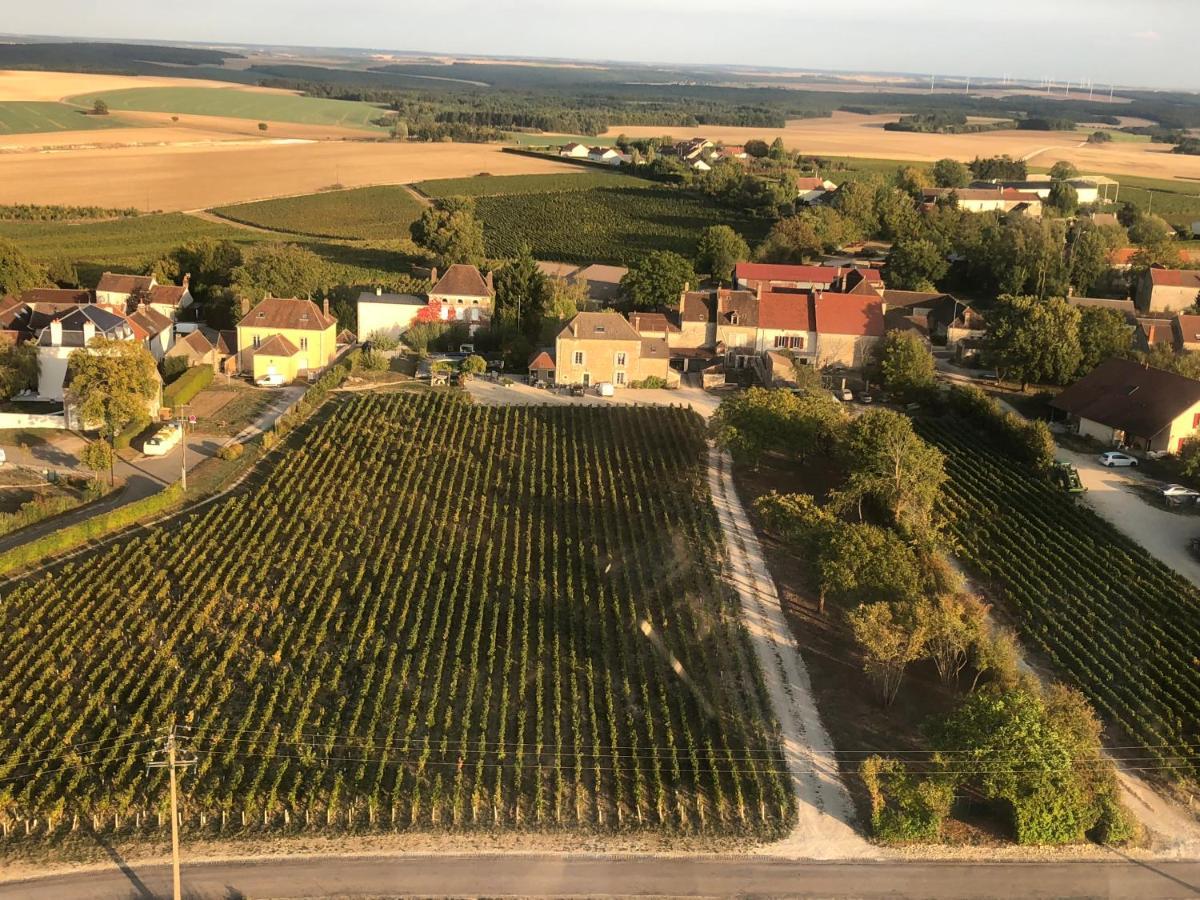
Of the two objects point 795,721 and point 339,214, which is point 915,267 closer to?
point 795,721

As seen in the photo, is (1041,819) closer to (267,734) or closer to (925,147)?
(267,734)

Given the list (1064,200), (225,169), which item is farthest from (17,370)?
(1064,200)

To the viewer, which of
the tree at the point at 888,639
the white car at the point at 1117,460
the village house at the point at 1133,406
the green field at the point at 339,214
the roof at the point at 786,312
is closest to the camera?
the tree at the point at 888,639

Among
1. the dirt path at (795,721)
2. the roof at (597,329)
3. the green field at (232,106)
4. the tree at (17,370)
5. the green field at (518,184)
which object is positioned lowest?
the dirt path at (795,721)

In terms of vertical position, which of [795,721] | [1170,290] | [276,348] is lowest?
[795,721]

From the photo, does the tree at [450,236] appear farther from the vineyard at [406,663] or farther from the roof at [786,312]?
the vineyard at [406,663]

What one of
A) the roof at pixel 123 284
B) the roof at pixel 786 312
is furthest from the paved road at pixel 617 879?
the roof at pixel 123 284

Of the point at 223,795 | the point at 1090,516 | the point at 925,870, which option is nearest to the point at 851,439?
the point at 1090,516
